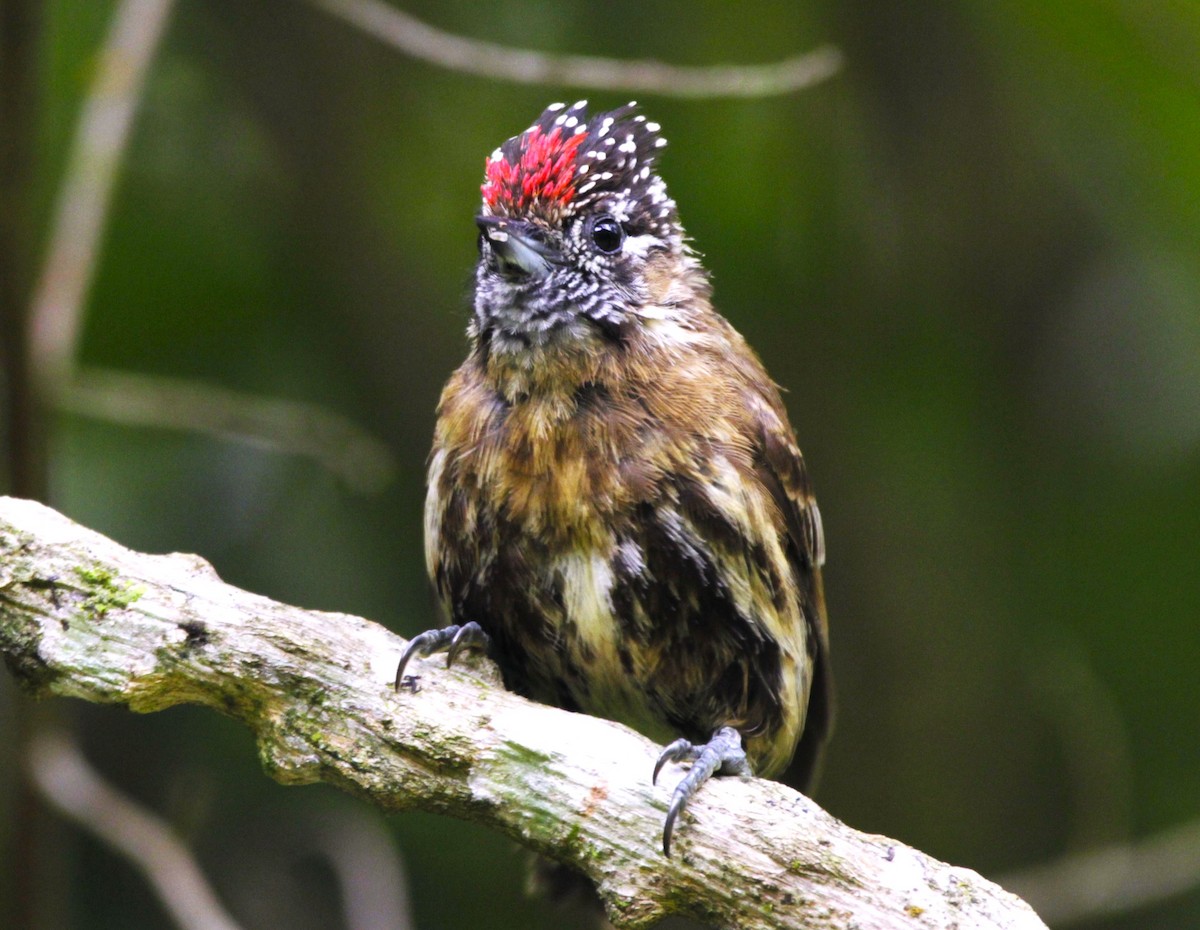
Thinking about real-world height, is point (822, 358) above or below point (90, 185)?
above

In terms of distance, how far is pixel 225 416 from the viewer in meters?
4.11

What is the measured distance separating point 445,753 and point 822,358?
311cm

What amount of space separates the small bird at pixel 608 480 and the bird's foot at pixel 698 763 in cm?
2

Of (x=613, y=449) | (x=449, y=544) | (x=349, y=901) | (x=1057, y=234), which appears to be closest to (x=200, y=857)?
(x=349, y=901)

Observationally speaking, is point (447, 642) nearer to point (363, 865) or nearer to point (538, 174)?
point (538, 174)

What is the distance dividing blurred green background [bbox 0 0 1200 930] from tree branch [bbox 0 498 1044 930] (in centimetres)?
211

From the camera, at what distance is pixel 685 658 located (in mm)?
3023

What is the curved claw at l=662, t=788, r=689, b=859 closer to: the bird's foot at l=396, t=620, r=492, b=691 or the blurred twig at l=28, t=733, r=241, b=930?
the bird's foot at l=396, t=620, r=492, b=691

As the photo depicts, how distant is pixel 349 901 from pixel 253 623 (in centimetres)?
225

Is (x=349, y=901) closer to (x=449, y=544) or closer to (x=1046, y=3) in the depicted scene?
(x=449, y=544)

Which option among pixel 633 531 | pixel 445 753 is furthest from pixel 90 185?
pixel 445 753

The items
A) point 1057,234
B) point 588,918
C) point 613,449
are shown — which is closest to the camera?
point 613,449

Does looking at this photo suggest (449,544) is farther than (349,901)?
No

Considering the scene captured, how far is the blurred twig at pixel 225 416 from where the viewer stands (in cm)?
401
